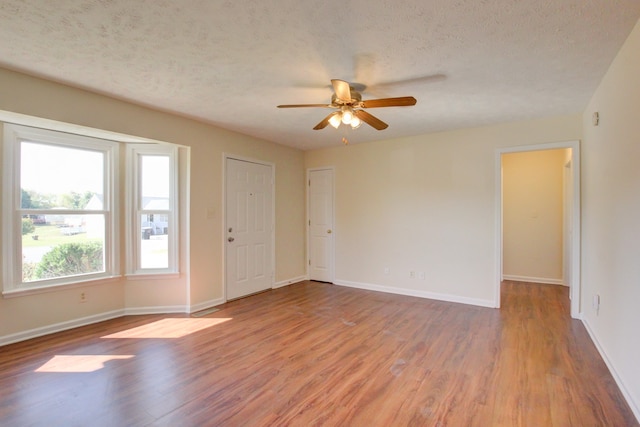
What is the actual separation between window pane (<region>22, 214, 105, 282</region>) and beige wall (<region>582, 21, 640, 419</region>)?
4.88m

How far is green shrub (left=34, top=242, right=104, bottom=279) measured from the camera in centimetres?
331

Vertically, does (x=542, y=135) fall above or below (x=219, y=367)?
above

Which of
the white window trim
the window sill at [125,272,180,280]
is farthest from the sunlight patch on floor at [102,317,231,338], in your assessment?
the white window trim

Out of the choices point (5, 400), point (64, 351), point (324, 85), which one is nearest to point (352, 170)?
point (324, 85)

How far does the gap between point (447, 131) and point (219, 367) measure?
160 inches

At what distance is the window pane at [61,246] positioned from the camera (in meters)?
3.19

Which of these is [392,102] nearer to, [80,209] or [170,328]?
[170,328]

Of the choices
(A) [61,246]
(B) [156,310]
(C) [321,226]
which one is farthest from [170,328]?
(C) [321,226]

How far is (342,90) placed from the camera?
2.51m

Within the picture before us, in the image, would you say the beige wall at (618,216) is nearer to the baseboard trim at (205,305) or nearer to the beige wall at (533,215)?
the beige wall at (533,215)

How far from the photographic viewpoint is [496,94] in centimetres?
309

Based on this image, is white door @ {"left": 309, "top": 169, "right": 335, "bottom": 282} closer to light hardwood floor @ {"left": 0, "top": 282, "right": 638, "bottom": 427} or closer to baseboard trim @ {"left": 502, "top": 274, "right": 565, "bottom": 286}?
light hardwood floor @ {"left": 0, "top": 282, "right": 638, "bottom": 427}

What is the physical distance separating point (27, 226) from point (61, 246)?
0.37m

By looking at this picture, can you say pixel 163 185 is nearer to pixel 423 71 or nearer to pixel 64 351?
pixel 64 351
